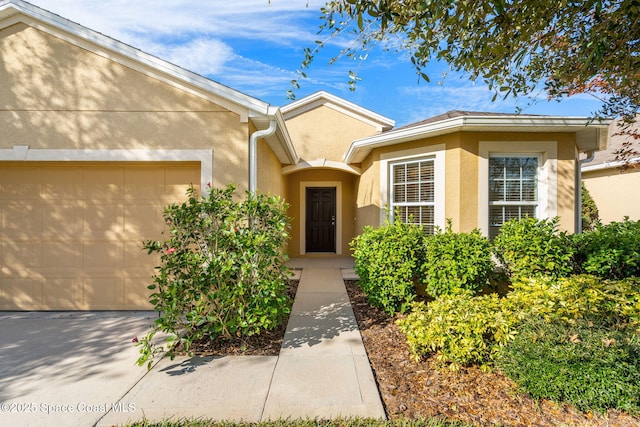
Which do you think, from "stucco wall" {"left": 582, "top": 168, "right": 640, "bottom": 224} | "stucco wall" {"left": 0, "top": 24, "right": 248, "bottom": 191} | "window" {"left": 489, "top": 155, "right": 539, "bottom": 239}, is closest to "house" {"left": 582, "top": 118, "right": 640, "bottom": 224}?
"stucco wall" {"left": 582, "top": 168, "right": 640, "bottom": 224}

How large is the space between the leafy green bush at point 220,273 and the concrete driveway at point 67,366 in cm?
47

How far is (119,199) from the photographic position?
16.6 ft

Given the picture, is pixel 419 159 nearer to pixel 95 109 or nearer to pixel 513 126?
pixel 513 126

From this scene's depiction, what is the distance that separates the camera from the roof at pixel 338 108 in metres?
11.0

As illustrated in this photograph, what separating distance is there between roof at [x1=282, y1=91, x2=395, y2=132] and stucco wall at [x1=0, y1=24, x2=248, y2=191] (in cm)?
652

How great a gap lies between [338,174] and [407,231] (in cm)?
600

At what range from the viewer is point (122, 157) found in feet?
15.6

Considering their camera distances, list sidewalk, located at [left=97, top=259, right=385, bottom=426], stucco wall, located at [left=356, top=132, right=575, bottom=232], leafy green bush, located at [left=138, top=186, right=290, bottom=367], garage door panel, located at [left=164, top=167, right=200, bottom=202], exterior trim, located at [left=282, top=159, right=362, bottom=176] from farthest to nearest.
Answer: exterior trim, located at [left=282, top=159, right=362, bottom=176]
stucco wall, located at [left=356, top=132, right=575, bottom=232]
garage door panel, located at [left=164, top=167, right=200, bottom=202]
leafy green bush, located at [left=138, top=186, right=290, bottom=367]
sidewalk, located at [left=97, top=259, right=385, bottom=426]

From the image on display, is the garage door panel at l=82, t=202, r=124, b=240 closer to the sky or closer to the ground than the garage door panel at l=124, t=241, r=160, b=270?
closer to the sky

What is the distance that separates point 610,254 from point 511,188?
1925mm

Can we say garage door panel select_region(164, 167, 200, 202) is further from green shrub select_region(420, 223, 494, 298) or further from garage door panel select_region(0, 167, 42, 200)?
green shrub select_region(420, 223, 494, 298)

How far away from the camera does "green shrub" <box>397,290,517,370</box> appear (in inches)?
129

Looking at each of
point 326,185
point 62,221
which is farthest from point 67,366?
point 326,185

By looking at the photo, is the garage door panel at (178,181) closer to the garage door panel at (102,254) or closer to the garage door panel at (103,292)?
the garage door panel at (102,254)
